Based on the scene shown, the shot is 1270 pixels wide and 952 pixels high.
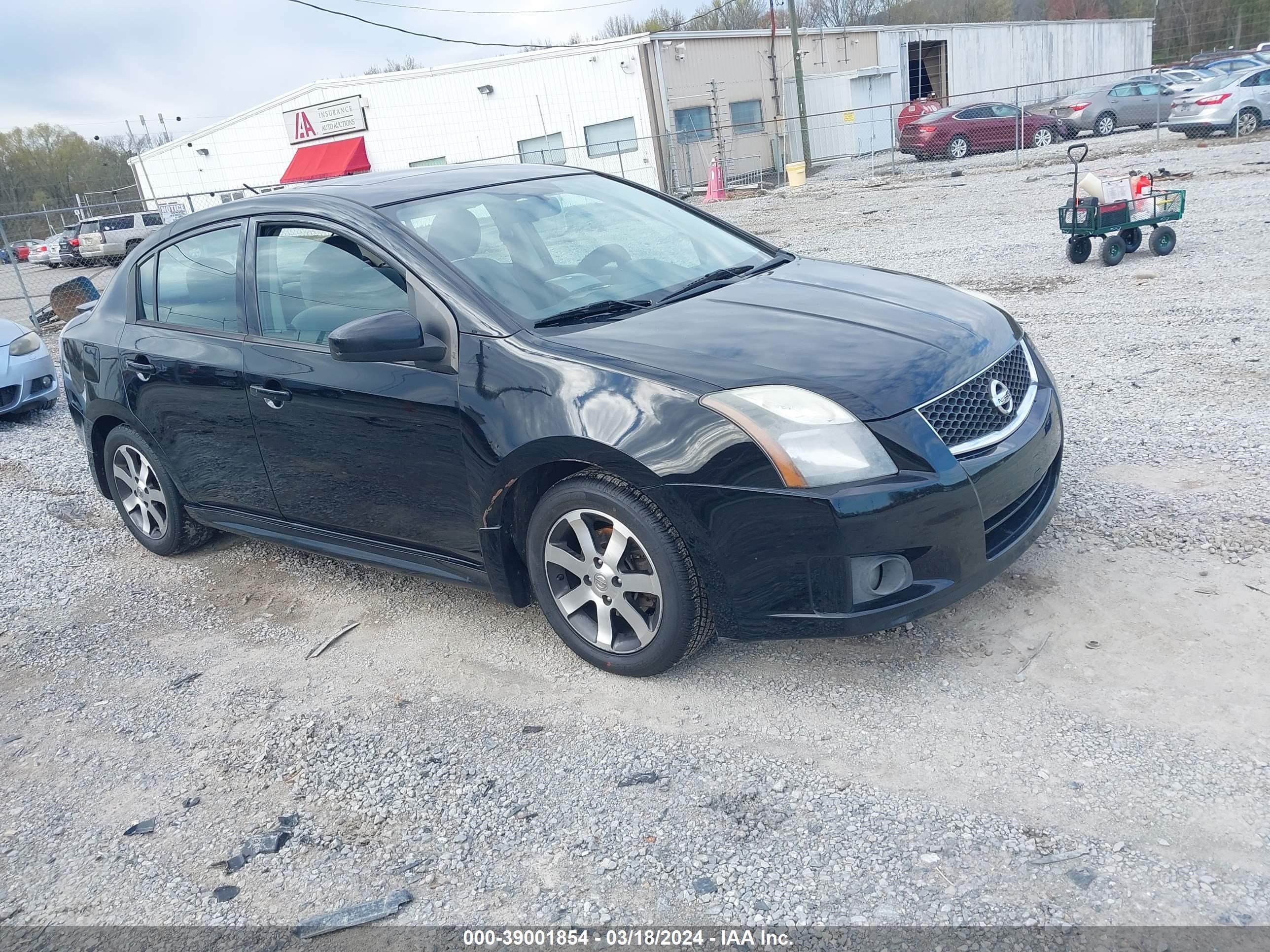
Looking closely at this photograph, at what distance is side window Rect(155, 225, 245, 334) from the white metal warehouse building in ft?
72.3

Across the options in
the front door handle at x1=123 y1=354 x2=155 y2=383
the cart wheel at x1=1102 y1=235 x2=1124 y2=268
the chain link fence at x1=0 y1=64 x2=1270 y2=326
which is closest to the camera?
the front door handle at x1=123 y1=354 x2=155 y2=383

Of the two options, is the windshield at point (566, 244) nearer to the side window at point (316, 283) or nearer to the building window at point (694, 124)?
the side window at point (316, 283)

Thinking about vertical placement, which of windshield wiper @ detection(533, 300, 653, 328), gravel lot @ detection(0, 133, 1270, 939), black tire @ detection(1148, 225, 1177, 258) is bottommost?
black tire @ detection(1148, 225, 1177, 258)

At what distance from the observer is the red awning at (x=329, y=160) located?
106 ft

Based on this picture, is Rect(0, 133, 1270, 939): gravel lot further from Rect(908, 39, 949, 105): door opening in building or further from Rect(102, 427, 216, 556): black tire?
Rect(908, 39, 949, 105): door opening in building

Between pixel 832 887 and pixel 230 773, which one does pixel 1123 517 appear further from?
pixel 230 773

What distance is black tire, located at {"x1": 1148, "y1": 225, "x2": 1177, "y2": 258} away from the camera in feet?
31.4

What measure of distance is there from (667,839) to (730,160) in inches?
1198

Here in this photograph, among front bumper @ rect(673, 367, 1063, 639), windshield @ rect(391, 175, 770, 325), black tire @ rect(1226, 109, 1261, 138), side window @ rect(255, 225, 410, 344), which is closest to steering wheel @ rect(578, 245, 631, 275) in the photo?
windshield @ rect(391, 175, 770, 325)

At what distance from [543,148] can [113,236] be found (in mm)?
13059

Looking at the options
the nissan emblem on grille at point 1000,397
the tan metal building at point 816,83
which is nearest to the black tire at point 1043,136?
the tan metal building at point 816,83

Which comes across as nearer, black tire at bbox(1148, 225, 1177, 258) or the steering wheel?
the steering wheel

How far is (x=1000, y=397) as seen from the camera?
3.41 meters

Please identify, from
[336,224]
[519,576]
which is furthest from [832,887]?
[336,224]
